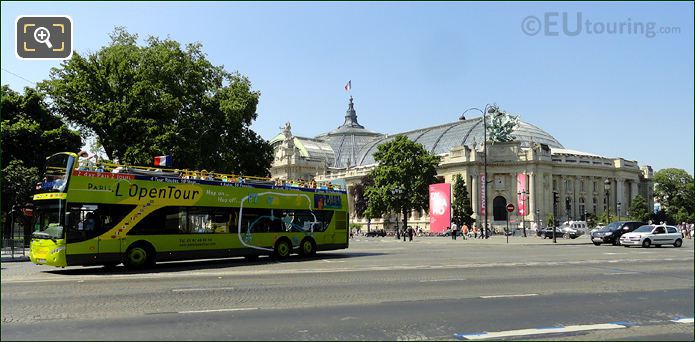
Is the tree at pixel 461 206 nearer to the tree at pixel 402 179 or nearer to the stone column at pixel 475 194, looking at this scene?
the tree at pixel 402 179

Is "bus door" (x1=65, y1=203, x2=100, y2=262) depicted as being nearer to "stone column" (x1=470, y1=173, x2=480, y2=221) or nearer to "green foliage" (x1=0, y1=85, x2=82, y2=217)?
"green foliage" (x1=0, y1=85, x2=82, y2=217)

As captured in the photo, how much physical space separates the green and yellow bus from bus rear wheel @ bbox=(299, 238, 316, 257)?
48mm

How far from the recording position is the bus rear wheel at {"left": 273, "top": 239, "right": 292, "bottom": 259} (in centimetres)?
2669

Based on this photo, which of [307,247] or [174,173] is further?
[307,247]

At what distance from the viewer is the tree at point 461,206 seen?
96188 millimetres

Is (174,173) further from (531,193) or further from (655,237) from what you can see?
(531,193)

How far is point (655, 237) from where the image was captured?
3769 cm

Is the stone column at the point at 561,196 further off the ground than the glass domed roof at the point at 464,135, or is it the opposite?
the glass domed roof at the point at 464,135

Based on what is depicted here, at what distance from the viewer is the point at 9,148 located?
4228 centimetres

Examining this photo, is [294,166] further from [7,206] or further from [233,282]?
[233,282]

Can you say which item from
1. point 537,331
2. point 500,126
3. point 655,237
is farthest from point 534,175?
point 537,331

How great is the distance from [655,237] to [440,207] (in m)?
31.0

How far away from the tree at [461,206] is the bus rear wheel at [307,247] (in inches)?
2724

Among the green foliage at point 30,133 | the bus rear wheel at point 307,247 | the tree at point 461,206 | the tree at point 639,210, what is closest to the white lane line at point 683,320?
the bus rear wheel at point 307,247
